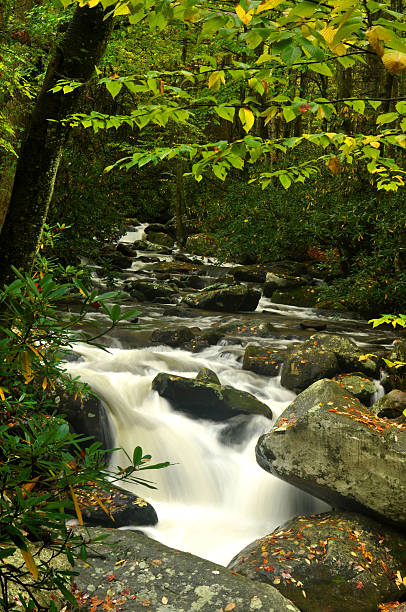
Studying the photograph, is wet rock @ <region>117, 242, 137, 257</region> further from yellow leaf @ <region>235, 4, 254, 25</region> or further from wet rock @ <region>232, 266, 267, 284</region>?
yellow leaf @ <region>235, 4, 254, 25</region>

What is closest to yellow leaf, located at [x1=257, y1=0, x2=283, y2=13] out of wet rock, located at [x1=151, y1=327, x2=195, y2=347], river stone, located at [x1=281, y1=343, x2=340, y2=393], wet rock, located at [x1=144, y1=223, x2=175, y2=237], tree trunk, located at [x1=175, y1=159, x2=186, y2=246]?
river stone, located at [x1=281, y1=343, x2=340, y2=393]

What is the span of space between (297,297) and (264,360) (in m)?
5.88

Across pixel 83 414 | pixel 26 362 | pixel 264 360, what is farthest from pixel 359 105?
pixel 264 360

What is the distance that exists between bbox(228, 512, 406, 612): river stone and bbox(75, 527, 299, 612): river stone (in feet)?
2.20

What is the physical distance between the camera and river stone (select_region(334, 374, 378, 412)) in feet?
24.6

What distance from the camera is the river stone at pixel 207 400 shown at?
23.7 feet

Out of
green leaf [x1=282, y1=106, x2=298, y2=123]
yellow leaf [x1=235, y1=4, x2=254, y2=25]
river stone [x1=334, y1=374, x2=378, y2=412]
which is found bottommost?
river stone [x1=334, y1=374, x2=378, y2=412]

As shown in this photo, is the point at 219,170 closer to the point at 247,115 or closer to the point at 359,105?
the point at 247,115

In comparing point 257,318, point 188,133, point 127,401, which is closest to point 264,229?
point 257,318

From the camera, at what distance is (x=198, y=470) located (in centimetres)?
667

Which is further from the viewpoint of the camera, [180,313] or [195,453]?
[180,313]

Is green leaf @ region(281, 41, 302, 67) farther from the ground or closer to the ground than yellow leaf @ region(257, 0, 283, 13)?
closer to the ground

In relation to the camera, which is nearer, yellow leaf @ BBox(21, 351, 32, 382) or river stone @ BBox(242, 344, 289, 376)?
yellow leaf @ BBox(21, 351, 32, 382)

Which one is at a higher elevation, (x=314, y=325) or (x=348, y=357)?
(x=348, y=357)
